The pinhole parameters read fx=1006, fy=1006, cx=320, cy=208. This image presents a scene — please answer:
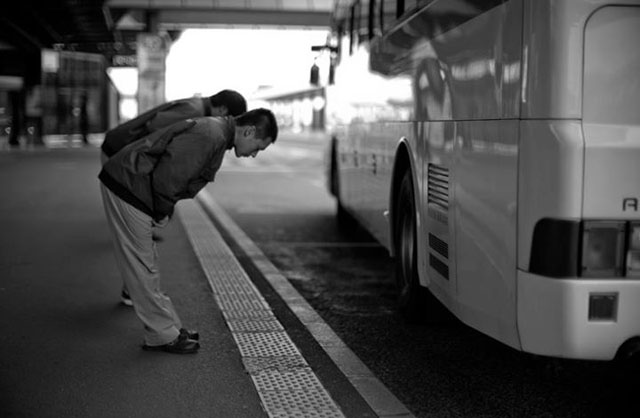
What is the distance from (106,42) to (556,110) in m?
42.6

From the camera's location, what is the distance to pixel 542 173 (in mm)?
3988

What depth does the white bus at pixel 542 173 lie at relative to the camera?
12.9 feet

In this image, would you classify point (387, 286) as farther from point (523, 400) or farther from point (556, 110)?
point (556, 110)

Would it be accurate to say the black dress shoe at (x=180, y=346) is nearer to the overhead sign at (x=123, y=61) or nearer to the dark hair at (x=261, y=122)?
the dark hair at (x=261, y=122)

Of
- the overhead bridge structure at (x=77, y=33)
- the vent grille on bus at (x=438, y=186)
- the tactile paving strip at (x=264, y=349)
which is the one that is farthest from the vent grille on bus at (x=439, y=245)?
the overhead bridge structure at (x=77, y=33)

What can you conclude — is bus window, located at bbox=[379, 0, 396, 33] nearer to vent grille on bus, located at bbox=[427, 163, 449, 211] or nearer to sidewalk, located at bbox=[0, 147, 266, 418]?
vent grille on bus, located at bbox=[427, 163, 449, 211]

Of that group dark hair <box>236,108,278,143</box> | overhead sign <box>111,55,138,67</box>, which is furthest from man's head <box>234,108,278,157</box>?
overhead sign <box>111,55,138,67</box>

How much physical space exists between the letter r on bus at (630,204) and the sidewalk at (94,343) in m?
1.87

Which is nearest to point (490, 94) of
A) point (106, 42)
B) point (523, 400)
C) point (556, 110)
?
point (556, 110)

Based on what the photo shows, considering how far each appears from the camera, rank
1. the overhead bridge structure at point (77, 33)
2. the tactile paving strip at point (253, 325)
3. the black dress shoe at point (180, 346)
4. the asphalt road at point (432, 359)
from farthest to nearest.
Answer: the overhead bridge structure at point (77, 33) → the tactile paving strip at point (253, 325) → the black dress shoe at point (180, 346) → the asphalt road at point (432, 359)

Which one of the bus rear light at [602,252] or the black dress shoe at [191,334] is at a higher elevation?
the bus rear light at [602,252]

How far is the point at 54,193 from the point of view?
56.3 ft

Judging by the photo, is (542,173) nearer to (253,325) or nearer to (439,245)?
(439,245)

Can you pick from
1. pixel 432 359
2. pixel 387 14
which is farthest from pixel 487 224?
pixel 387 14
